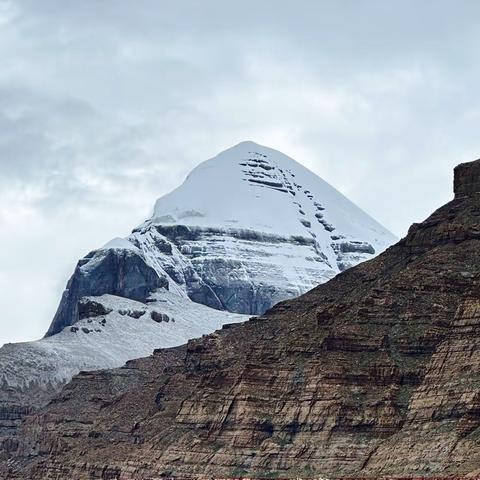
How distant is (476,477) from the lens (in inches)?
7072

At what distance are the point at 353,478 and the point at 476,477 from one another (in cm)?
1960

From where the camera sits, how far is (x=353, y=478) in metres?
197

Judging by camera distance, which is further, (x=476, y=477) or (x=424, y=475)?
(x=424, y=475)

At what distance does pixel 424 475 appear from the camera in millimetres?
199625

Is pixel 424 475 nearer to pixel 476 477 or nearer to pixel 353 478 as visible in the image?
pixel 353 478

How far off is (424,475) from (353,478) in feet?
20.5

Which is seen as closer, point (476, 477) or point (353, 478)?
point (476, 477)

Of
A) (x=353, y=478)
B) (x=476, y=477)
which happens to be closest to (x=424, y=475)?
(x=353, y=478)

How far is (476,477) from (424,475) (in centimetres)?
2021
